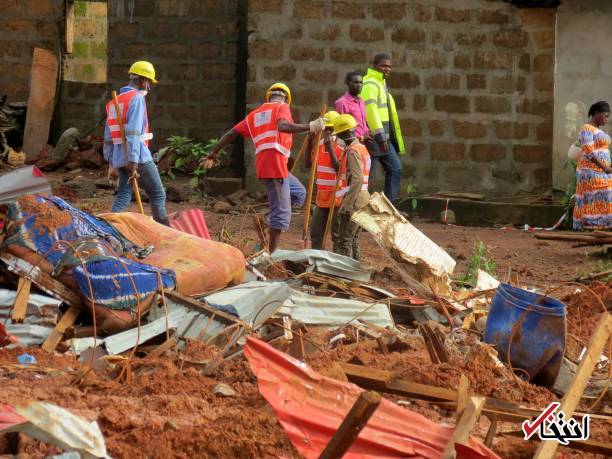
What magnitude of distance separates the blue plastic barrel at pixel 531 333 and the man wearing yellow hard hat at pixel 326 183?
124 inches

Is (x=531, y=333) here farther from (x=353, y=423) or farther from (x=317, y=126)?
(x=317, y=126)

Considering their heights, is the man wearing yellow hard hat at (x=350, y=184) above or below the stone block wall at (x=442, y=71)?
below

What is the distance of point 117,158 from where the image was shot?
31.2ft

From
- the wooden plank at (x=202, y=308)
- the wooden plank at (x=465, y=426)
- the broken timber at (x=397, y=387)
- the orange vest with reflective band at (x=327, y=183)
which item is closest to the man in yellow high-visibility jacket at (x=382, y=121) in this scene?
the orange vest with reflective band at (x=327, y=183)

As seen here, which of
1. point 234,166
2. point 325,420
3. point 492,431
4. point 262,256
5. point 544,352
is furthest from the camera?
point 234,166

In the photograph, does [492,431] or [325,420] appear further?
[492,431]

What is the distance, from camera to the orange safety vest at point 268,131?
9352mm

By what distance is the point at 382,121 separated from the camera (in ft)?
38.6

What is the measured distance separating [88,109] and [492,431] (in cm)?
1191

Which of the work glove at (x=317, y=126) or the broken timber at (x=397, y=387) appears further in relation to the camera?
the work glove at (x=317, y=126)

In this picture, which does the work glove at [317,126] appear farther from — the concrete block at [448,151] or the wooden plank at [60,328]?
the concrete block at [448,151]

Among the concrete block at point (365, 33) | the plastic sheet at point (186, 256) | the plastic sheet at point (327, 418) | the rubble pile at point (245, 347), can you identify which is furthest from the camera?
the concrete block at point (365, 33)

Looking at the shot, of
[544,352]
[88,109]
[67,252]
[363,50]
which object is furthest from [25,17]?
[544,352]

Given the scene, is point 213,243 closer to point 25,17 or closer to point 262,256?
point 262,256
